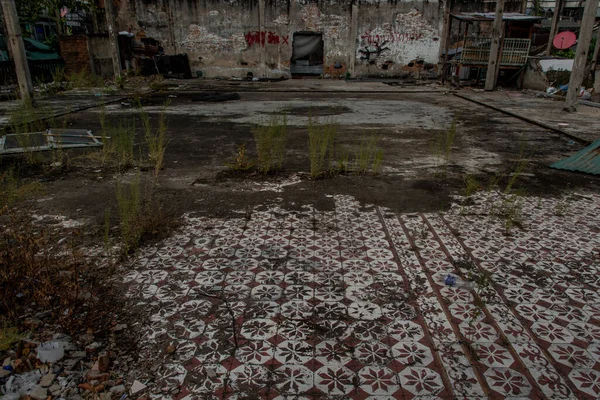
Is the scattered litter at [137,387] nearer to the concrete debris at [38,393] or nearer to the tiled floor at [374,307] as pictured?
the tiled floor at [374,307]

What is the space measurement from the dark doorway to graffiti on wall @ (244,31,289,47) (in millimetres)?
591

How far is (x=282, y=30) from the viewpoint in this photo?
19.2 m

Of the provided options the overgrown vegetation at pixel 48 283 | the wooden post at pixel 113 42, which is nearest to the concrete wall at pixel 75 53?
the wooden post at pixel 113 42

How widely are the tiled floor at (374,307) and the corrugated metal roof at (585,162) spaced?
1719 mm

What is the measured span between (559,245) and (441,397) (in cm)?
204

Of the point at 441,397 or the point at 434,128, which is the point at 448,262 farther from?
the point at 434,128

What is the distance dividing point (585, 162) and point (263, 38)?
1660 centimetres

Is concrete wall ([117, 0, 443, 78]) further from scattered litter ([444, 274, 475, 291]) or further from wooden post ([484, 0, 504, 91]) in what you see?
scattered litter ([444, 274, 475, 291])

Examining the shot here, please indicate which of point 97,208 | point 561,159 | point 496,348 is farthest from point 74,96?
point 496,348

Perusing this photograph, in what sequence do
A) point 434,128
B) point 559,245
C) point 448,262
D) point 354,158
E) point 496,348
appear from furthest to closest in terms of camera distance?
1. point 434,128
2. point 354,158
3. point 559,245
4. point 448,262
5. point 496,348

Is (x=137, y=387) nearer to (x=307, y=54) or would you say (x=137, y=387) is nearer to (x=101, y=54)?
(x=101, y=54)

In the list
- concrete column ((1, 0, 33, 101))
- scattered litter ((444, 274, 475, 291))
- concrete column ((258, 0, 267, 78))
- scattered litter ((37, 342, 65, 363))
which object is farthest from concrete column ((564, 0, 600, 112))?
concrete column ((258, 0, 267, 78))

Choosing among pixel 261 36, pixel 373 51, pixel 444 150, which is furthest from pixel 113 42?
pixel 444 150

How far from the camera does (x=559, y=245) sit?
3.22m
